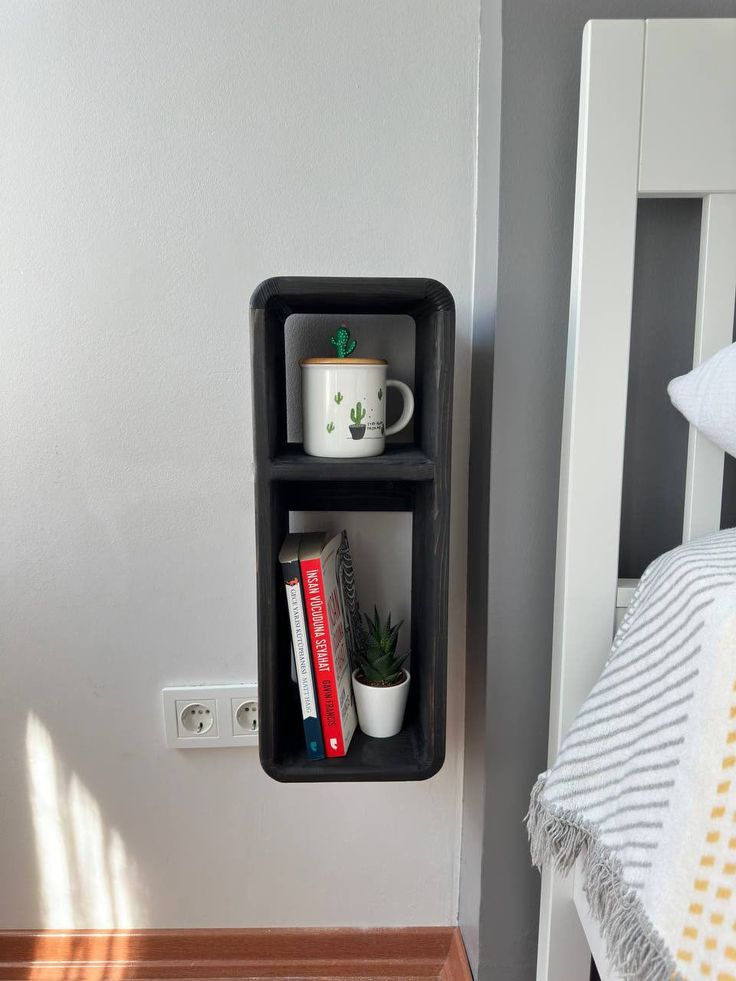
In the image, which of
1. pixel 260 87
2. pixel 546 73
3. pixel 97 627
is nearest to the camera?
pixel 546 73

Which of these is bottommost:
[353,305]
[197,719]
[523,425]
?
[197,719]

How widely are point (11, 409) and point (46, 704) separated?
407mm

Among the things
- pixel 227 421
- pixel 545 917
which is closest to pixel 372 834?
pixel 545 917

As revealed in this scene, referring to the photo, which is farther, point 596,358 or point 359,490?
Answer: point 359,490

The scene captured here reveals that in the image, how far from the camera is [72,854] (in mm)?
1030

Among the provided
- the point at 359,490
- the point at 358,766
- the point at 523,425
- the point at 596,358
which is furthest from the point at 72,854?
the point at 596,358

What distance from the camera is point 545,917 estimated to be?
858mm

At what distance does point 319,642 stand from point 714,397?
0.48 meters

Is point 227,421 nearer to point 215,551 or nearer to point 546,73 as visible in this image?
point 215,551

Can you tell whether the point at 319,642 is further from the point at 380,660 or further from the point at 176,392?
the point at 176,392

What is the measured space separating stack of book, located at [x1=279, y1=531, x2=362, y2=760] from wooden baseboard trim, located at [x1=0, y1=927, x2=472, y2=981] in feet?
1.33

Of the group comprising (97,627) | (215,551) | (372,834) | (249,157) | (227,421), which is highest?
(249,157)

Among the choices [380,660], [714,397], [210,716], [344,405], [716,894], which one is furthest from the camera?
[210,716]

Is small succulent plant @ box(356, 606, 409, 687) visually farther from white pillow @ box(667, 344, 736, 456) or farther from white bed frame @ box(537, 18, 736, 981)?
white pillow @ box(667, 344, 736, 456)
